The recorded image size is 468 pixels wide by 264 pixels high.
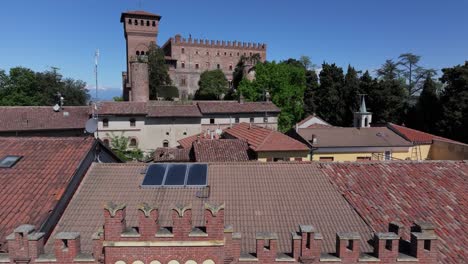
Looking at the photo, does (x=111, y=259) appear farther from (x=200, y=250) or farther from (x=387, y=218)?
(x=387, y=218)

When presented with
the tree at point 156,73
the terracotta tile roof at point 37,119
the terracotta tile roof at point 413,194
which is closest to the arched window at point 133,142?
the terracotta tile roof at point 37,119

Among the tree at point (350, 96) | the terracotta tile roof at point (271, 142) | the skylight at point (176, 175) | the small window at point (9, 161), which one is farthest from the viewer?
the tree at point (350, 96)

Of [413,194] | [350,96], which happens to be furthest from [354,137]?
[350,96]

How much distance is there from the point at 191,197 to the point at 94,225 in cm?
279

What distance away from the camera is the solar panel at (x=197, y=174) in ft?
35.4

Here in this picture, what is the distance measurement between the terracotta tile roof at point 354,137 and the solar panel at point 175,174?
18701mm

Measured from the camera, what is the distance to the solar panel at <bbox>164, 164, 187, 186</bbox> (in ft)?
35.2

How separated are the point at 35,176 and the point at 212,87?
2273 inches

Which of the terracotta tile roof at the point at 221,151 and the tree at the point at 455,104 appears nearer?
the terracotta tile roof at the point at 221,151

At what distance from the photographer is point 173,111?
41781 mm

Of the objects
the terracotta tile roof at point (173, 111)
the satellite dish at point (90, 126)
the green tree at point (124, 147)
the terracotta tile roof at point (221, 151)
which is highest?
the terracotta tile roof at point (173, 111)

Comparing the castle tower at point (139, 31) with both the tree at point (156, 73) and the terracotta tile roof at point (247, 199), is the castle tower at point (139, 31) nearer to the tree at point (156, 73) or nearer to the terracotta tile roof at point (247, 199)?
the tree at point (156, 73)

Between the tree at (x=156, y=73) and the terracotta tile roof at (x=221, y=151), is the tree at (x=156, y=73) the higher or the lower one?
the higher one

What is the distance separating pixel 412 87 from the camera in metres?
62.6
